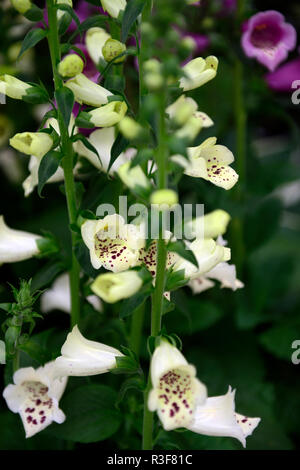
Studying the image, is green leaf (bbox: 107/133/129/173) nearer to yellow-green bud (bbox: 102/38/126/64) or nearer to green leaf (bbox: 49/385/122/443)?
yellow-green bud (bbox: 102/38/126/64)

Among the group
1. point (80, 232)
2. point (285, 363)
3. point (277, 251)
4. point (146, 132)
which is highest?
point (146, 132)

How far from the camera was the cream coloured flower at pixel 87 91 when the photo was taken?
0.59 m

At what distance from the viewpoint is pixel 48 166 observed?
23.3 inches

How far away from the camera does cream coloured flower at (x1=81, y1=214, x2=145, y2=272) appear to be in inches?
21.6

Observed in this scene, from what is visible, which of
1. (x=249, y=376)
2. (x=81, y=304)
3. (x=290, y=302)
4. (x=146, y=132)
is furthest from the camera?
(x=290, y=302)

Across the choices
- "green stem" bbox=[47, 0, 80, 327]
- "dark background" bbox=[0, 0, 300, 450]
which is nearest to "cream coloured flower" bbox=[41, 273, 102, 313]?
"dark background" bbox=[0, 0, 300, 450]

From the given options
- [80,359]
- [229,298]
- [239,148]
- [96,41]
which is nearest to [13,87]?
[96,41]

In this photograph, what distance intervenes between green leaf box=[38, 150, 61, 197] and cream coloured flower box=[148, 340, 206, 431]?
19 centimetres

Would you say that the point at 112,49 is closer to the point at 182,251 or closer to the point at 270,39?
the point at 182,251

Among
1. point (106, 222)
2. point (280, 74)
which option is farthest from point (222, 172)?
point (280, 74)

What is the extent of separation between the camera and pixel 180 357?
524 mm

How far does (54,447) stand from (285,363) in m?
0.45

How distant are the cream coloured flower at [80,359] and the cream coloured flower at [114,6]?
302 mm

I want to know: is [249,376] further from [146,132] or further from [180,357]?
[146,132]
